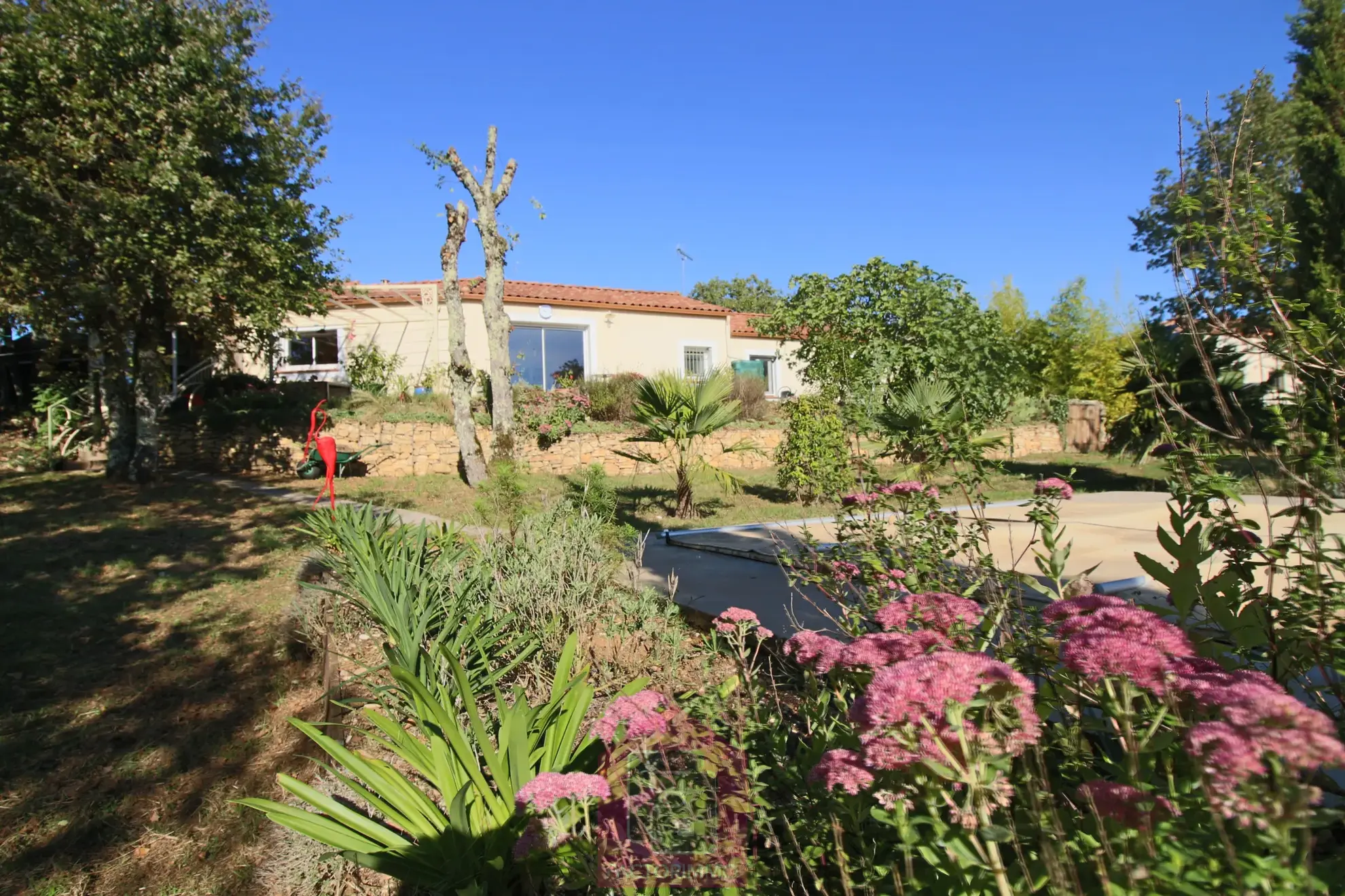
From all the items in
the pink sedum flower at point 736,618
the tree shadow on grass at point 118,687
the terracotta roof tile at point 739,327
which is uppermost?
the terracotta roof tile at point 739,327

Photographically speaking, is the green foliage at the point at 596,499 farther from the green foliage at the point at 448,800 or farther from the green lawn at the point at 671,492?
the green foliage at the point at 448,800

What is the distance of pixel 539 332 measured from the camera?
2012 centimetres

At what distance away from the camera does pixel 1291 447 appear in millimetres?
2072

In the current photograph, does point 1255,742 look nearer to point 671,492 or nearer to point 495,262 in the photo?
point 671,492

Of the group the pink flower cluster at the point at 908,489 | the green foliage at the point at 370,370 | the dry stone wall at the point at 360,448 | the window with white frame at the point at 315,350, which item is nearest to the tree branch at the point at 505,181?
the dry stone wall at the point at 360,448

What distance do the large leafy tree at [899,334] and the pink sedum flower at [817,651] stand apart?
786 cm

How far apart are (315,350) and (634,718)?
63.1 feet

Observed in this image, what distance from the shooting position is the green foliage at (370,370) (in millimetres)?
17188

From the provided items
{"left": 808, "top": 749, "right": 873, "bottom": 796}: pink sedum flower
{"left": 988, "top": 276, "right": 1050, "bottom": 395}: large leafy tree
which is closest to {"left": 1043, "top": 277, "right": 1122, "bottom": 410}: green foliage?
{"left": 988, "top": 276, "right": 1050, "bottom": 395}: large leafy tree

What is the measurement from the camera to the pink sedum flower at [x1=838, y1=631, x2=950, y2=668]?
165cm

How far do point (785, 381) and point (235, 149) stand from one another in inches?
661

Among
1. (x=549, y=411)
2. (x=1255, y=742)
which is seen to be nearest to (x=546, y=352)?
(x=549, y=411)

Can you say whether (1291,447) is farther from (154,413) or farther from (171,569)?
(154,413)

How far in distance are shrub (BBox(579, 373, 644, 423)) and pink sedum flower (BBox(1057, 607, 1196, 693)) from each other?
15.3 metres
